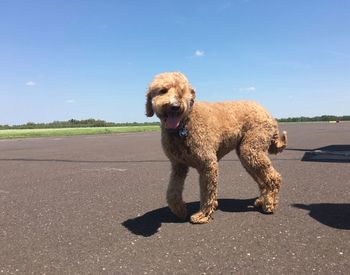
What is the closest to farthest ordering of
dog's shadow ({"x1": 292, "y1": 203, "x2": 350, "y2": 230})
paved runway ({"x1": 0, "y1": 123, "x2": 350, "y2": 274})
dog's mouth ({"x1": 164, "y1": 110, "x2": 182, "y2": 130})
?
paved runway ({"x1": 0, "y1": 123, "x2": 350, "y2": 274}), dog's mouth ({"x1": 164, "y1": 110, "x2": 182, "y2": 130}), dog's shadow ({"x1": 292, "y1": 203, "x2": 350, "y2": 230})

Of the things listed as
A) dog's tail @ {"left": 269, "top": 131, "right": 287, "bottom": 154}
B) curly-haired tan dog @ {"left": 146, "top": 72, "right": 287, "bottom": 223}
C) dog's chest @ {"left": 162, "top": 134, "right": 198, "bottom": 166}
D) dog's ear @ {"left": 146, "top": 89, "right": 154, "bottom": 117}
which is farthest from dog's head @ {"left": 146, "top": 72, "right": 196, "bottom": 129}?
dog's tail @ {"left": 269, "top": 131, "right": 287, "bottom": 154}

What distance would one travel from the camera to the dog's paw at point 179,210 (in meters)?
5.62

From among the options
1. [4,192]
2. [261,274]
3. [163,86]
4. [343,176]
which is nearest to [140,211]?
[163,86]

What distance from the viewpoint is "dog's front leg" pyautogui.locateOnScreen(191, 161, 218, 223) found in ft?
17.5

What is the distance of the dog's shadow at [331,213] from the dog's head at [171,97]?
8.22ft

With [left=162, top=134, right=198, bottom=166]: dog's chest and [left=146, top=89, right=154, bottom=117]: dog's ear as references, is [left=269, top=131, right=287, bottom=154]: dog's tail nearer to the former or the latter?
[left=162, top=134, right=198, bottom=166]: dog's chest

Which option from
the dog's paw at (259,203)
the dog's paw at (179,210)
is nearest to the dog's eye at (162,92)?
the dog's paw at (179,210)

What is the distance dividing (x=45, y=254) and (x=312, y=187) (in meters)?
5.44

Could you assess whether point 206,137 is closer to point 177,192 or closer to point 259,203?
point 177,192

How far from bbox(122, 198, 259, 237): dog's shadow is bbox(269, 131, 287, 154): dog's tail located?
1008 millimetres

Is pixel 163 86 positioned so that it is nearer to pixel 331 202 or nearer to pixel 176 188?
pixel 176 188

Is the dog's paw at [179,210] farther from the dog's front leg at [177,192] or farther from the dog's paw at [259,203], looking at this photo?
the dog's paw at [259,203]

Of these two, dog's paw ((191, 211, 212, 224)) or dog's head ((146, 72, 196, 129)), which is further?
dog's paw ((191, 211, 212, 224))

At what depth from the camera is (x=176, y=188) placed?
5684 mm
